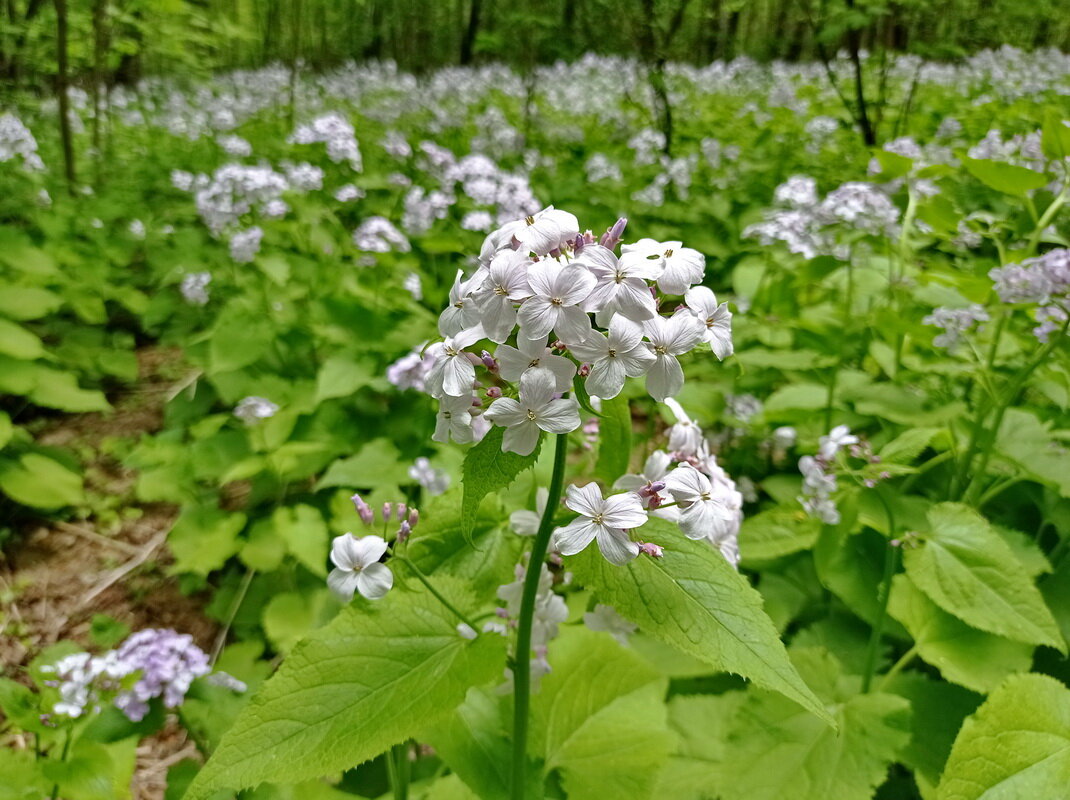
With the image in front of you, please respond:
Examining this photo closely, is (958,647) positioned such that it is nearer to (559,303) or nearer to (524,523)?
(524,523)

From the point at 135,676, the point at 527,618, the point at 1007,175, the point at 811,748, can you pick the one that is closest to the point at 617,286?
the point at 527,618

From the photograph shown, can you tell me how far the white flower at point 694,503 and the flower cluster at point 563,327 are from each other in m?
0.13

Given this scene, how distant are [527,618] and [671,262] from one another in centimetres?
66

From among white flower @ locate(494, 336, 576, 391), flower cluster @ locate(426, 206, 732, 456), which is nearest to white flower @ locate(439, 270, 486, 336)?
flower cluster @ locate(426, 206, 732, 456)

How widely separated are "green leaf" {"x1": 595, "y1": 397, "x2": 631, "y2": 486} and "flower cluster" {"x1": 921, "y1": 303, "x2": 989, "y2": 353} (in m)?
1.80

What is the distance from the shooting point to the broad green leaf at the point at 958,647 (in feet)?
6.36

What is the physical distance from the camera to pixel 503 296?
3.41 ft

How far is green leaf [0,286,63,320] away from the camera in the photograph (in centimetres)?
381

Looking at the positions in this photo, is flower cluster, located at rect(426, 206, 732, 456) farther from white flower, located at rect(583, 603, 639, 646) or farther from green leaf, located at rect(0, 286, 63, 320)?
green leaf, located at rect(0, 286, 63, 320)

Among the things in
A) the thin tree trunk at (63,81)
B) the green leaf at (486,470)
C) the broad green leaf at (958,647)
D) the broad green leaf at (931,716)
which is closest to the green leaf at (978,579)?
the broad green leaf at (958,647)

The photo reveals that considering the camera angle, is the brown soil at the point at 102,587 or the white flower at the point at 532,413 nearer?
the white flower at the point at 532,413

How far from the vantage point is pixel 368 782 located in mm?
2020

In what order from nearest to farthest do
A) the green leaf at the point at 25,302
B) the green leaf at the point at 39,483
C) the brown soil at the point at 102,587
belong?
the brown soil at the point at 102,587, the green leaf at the point at 39,483, the green leaf at the point at 25,302

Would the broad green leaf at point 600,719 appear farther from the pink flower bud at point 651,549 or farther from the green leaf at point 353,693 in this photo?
the pink flower bud at point 651,549
